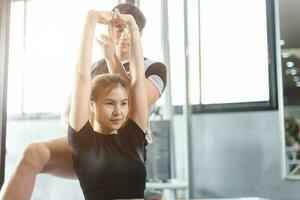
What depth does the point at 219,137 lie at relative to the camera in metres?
1.36

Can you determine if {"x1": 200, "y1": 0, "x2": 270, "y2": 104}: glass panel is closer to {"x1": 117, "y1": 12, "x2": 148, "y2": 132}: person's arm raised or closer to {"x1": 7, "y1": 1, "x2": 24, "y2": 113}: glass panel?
{"x1": 117, "y1": 12, "x2": 148, "y2": 132}: person's arm raised

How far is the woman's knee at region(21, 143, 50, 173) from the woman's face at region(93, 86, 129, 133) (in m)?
0.26

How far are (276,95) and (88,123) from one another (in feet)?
2.21

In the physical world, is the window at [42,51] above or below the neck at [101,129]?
above

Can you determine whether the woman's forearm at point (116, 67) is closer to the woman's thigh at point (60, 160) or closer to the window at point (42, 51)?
the window at point (42, 51)

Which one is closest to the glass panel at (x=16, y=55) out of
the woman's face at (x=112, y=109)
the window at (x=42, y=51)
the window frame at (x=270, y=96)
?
the window at (x=42, y=51)

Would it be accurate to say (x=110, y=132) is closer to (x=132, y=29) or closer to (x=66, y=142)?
(x=66, y=142)

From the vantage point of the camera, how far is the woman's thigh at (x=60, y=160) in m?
1.47

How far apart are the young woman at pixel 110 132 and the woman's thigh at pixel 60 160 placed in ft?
0.11

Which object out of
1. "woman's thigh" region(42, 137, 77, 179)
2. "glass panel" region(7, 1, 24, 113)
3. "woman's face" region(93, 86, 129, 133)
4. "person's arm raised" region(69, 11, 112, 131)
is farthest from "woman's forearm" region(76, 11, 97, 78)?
"glass panel" region(7, 1, 24, 113)

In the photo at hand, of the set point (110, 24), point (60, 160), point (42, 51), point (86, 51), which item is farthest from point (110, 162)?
point (42, 51)

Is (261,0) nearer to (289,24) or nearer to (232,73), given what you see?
(289,24)

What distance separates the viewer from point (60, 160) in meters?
1.48

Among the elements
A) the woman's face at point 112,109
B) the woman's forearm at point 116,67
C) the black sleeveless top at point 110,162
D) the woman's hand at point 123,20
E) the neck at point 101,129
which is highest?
the woman's hand at point 123,20
